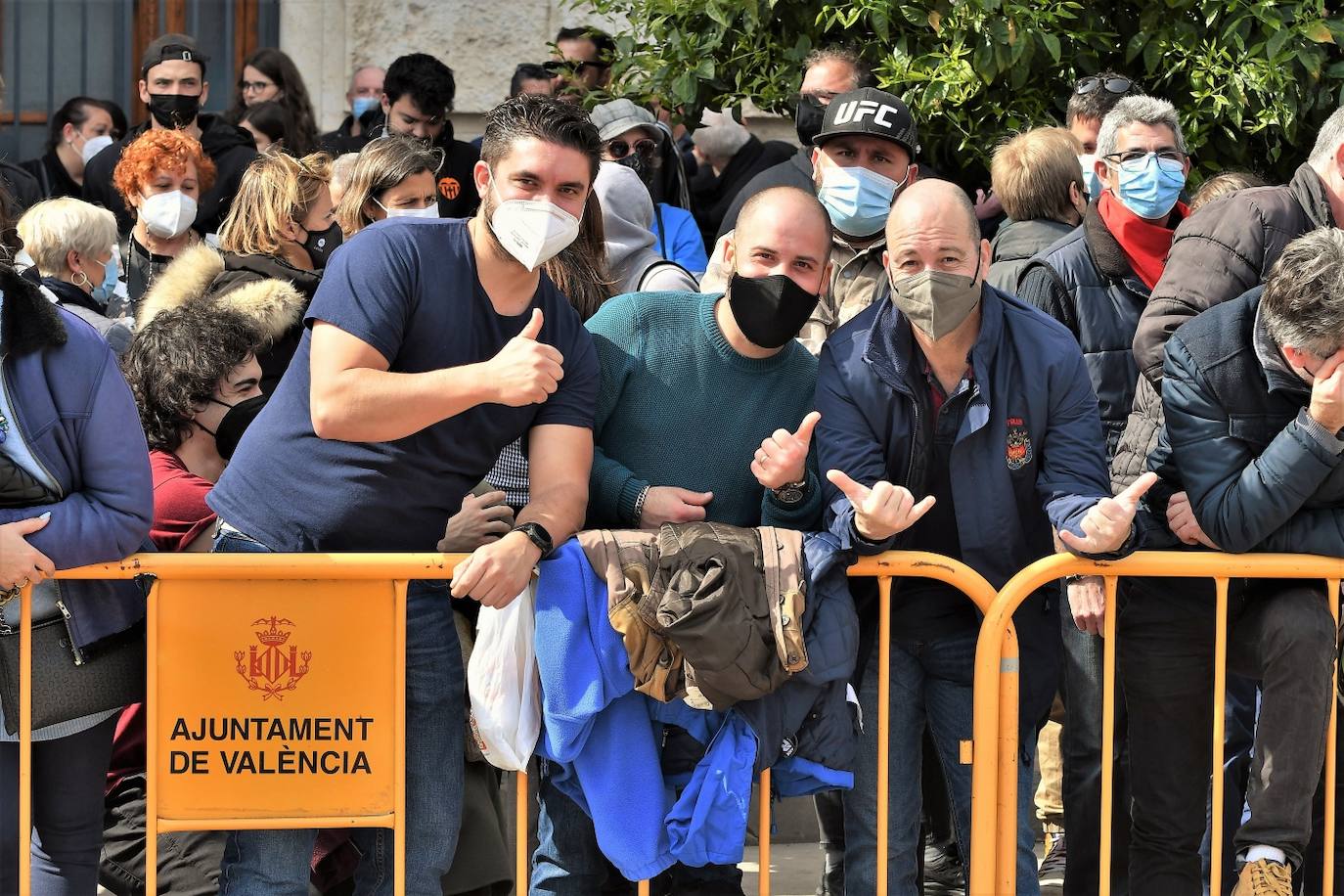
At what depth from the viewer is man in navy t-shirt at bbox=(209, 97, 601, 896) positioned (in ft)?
12.7

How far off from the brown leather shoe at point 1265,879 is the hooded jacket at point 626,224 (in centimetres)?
244

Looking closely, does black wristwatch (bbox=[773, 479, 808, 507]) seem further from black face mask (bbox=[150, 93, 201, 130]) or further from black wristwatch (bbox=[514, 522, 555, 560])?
black face mask (bbox=[150, 93, 201, 130])

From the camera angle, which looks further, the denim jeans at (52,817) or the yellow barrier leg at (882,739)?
the yellow barrier leg at (882,739)

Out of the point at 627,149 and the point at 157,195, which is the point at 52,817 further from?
the point at 627,149

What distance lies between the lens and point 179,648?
393 centimetres

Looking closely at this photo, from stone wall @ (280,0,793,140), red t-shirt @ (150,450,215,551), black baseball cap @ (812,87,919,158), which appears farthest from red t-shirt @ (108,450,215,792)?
stone wall @ (280,0,793,140)

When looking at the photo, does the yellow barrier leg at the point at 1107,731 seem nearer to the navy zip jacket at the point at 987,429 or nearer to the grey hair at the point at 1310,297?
the navy zip jacket at the point at 987,429

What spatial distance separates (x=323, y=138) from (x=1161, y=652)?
4463mm

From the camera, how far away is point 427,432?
3982mm

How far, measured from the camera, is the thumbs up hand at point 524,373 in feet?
12.0

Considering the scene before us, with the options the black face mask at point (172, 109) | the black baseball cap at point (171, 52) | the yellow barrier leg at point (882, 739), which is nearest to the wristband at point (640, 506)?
the yellow barrier leg at point (882, 739)

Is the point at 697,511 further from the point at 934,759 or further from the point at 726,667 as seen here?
the point at 934,759

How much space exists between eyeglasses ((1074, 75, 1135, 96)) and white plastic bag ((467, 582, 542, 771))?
9.98 feet

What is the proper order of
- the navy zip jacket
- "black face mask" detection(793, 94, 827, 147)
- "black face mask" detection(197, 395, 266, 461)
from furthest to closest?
"black face mask" detection(793, 94, 827, 147) → "black face mask" detection(197, 395, 266, 461) → the navy zip jacket
